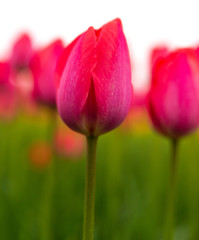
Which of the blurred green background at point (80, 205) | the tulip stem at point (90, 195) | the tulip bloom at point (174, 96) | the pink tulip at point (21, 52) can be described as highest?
the pink tulip at point (21, 52)

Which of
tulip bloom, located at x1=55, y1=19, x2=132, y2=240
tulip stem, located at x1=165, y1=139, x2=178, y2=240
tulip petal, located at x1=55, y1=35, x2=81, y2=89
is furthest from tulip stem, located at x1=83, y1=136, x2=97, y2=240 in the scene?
tulip stem, located at x1=165, y1=139, x2=178, y2=240

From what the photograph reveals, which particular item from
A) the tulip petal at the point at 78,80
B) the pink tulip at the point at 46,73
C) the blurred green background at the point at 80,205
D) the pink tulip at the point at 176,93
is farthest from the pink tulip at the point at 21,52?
the tulip petal at the point at 78,80

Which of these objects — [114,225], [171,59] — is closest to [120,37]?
[171,59]

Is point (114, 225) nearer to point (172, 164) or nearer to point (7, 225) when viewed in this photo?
point (7, 225)

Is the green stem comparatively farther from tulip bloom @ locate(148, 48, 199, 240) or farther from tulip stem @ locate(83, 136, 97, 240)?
tulip stem @ locate(83, 136, 97, 240)

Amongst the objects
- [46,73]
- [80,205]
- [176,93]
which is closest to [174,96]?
[176,93]

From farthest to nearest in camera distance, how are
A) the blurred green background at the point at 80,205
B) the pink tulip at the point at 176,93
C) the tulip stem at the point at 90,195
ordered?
the blurred green background at the point at 80,205
the pink tulip at the point at 176,93
the tulip stem at the point at 90,195

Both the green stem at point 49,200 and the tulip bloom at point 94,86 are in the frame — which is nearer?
the tulip bloom at point 94,86

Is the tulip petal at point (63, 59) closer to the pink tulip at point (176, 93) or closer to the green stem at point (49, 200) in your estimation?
the pink tulip at point (176, 93)
